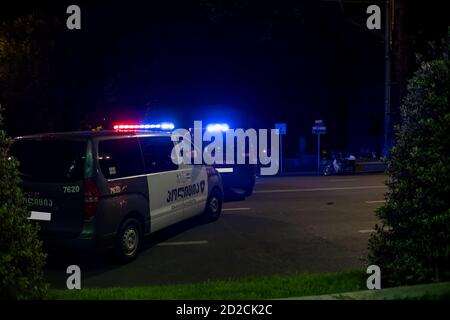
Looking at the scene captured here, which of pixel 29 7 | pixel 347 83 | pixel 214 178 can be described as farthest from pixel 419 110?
pixel 347 83

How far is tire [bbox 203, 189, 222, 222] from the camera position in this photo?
1005 centimetres

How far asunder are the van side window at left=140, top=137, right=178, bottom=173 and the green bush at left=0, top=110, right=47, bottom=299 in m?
3.42

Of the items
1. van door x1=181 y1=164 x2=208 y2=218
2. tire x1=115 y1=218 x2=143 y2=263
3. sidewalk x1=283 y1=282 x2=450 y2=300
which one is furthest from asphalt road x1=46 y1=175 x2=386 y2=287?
sidewalk x1=283 y1=282 x2=450 y2=300

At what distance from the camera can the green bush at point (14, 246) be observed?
4.17 meters

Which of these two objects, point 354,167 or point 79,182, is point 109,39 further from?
point 79,182

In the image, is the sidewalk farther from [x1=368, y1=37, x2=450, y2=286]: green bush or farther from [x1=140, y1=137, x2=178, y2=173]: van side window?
[x1=140, y1=137, x2=178, y2=173]: van side window

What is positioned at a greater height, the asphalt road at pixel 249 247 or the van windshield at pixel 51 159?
the van windshield at pixel 51 159

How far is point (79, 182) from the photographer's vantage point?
21.9ft

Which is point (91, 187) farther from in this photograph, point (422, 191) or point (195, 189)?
point (422, 191)

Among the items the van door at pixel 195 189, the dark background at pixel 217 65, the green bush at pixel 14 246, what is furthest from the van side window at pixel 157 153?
the dark background at pixel 217 65

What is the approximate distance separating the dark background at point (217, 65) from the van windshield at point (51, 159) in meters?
10.6

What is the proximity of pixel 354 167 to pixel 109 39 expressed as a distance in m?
12.1

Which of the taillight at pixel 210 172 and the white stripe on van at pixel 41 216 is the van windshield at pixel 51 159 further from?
the taillight at pixel 210 172

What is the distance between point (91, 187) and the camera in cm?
665
